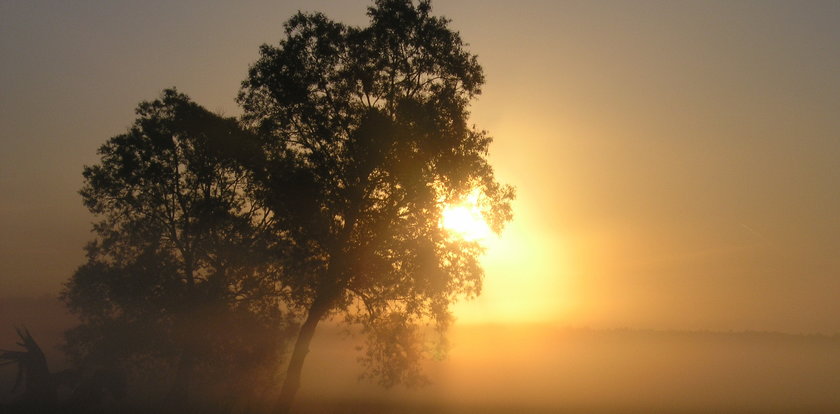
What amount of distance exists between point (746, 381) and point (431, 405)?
5980 centimetres

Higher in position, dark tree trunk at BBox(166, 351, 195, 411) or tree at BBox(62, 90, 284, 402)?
tree at BBox(62, 90, 284, 402)

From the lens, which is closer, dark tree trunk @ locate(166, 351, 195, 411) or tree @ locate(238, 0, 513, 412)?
tree @ locate(238, 0, 513, 412)

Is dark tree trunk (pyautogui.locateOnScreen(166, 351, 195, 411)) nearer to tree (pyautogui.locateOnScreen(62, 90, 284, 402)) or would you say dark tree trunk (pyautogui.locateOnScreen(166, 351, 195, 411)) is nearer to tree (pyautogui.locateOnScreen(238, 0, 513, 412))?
tree (pyautogui.locateOnScreen(62, 90, 284, 402))

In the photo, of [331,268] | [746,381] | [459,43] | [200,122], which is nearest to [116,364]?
[200,122]

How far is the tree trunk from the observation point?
2879 cm

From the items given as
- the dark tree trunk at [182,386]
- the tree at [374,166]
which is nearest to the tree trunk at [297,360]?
the tree at [374,166]

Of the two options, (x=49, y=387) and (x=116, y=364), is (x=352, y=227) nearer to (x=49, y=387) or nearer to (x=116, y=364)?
(x=116, y=364)

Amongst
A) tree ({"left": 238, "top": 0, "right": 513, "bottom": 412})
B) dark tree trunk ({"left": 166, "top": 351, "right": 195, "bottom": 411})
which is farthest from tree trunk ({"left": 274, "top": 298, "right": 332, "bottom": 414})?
dark tree trunk ({"left": 166, "top": 351, "right": 195, "bottom": 411})

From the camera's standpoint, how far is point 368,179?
28656 millimetres

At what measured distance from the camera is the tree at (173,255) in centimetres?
3388

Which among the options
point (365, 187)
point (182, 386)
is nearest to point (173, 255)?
point (182, 386)

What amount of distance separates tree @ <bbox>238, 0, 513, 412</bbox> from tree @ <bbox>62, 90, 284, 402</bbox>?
4.89 meters

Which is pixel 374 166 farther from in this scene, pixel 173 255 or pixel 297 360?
pixel 173 255

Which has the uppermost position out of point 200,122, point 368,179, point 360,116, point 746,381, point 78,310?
point 746,381
